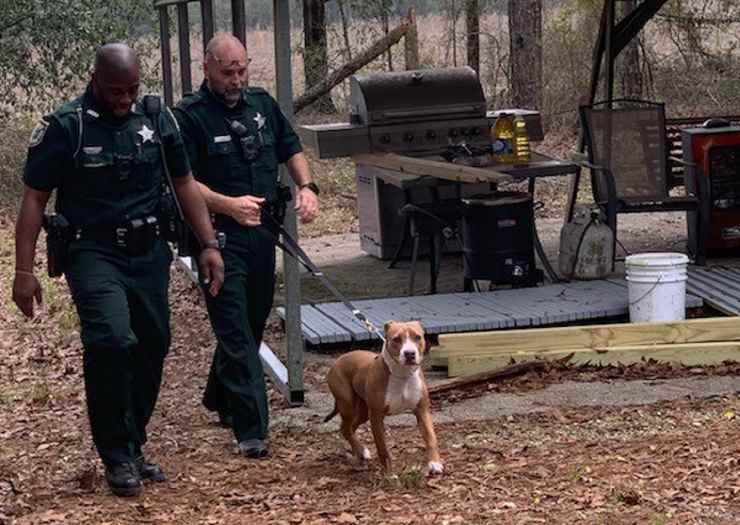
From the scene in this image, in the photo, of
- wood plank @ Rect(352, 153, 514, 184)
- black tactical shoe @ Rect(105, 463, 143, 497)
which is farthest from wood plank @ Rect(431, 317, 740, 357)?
black tactical shoe @ Rect(105, 463, 143, 497)

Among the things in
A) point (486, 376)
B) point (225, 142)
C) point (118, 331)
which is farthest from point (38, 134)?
point (486, 376)

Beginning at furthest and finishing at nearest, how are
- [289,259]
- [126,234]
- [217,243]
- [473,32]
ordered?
[473,32]
[289,259]
[217,243]
[126,234]

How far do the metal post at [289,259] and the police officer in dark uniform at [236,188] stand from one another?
1.56 feet

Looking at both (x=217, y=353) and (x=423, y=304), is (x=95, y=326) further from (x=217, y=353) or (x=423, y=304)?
(x=423, y=304)

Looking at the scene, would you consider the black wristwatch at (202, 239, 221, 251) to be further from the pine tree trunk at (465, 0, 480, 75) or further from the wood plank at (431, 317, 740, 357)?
the pine tree trunk at (465, 0, 480, 75)

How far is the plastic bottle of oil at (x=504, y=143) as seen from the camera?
31.5 ft

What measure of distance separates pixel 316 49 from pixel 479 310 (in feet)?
36.7

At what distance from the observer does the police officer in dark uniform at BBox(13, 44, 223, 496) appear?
5.57 metres

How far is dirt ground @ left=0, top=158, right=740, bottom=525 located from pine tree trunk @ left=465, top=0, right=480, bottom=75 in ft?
35.2

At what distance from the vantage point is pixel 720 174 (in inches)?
403

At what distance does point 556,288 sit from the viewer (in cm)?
914

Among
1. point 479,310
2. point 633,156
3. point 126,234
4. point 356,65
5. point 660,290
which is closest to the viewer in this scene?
point 126,234

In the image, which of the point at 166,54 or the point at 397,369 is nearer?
the point at 397,369

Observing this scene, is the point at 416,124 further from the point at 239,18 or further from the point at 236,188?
the point at 236,188
